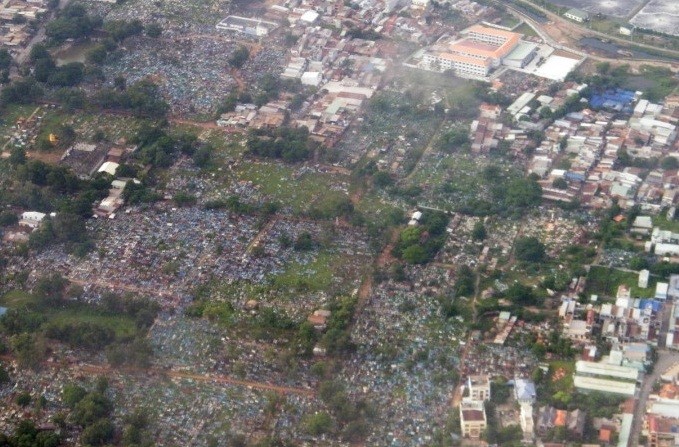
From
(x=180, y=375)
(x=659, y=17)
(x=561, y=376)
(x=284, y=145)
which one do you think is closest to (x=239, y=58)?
(x=284, y=145)

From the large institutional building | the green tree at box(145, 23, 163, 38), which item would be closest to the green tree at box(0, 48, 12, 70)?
the green tree at box(145, 23, 163, 38)

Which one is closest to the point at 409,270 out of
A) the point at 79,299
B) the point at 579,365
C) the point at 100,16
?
the point at 579,365

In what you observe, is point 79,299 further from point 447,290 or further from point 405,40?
point 405,40

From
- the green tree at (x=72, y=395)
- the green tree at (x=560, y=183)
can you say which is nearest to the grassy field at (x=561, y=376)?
the green tree at (x=560, y=183)

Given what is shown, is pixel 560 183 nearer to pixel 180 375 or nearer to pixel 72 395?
pixel 180 375

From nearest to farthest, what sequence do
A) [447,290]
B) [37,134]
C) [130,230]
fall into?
[447,290]
[130,230]
[37,134]

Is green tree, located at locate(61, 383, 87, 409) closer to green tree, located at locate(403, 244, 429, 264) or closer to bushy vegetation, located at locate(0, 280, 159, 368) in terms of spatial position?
bushy vegetation, located at locate(0, 280, 159, 368)
